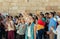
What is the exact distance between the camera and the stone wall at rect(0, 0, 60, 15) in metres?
17.3

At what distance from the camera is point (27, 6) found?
58.2 ft

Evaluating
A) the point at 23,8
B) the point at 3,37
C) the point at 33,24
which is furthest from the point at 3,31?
the point at 23,8

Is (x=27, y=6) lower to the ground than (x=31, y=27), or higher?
lower

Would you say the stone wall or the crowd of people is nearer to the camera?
the crowd of people

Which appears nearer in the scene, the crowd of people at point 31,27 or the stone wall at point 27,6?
the crowd of people at point 31,27

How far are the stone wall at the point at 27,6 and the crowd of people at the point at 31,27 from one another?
12.0 ft

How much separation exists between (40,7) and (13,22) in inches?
165

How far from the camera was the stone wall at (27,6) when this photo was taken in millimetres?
17297

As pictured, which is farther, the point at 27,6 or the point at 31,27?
the point at 27,6

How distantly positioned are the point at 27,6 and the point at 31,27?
6004 millimetres

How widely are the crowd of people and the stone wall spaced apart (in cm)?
365

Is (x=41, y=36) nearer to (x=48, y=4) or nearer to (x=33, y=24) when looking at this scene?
(x=33, y=24)

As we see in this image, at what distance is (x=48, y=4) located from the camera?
17.5 meters

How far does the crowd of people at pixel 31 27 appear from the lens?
11492 millimetres
